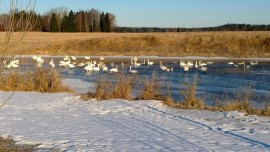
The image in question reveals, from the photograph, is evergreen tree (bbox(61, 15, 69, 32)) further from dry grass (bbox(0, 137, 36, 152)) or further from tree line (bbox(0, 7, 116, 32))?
dry grass (bbox(0, 137, 36, 152))

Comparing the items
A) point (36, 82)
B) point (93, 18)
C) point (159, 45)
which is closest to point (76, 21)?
point (93, 18)

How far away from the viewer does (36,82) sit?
16594 millimetres

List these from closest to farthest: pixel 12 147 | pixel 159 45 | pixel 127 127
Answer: pixel 12 147 → pixel 127 127 → pixel 159 45

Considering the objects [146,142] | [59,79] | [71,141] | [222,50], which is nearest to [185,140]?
[146,142]

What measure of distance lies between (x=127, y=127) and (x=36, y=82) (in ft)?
25.5

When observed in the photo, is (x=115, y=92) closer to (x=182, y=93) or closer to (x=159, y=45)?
(x=182, y=93)

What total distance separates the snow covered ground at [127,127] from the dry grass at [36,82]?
2.56 m

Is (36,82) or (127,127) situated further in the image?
(36,82)

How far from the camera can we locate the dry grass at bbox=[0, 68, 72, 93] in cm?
1608

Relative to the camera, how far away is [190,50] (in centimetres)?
5847

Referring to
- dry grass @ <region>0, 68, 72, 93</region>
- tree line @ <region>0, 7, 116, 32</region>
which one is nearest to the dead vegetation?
dry grass @ <region>0, 68, 72, 93</region>

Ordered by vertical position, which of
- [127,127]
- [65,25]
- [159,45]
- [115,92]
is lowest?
[127,127]

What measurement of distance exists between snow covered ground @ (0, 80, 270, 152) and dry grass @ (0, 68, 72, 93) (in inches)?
101

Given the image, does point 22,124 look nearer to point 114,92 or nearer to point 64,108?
point 64,108
